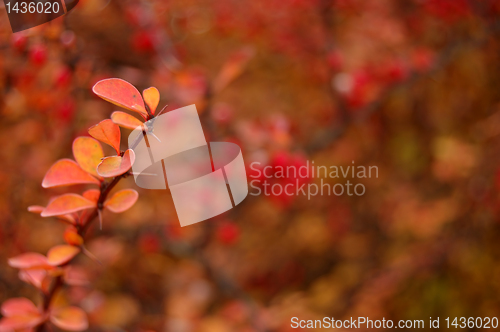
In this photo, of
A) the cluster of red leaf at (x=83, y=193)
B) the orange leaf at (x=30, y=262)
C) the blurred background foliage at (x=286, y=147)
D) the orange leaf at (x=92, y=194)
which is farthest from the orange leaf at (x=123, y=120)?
the blurred background foliage at (x=286, y=147)

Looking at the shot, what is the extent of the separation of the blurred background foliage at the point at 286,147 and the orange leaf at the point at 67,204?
0.24 meters

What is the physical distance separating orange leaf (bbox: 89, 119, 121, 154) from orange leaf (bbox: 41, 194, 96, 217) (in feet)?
0.28

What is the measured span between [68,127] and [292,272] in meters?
1.25

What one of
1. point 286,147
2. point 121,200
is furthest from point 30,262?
point 286,147

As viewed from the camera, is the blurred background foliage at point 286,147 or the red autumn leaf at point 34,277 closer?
the red autumn leaf at point 34,277

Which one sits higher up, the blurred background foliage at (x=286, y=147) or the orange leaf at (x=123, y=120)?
the orange leaf at (x=123, y=120)

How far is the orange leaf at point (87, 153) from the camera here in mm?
365

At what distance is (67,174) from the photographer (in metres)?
0.38

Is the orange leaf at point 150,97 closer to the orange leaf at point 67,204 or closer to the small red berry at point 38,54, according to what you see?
the orange leaf at point 67,204

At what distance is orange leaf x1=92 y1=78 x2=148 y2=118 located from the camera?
308 millimetres

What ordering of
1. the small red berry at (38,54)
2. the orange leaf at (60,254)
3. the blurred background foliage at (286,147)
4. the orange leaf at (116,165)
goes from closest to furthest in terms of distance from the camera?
the orange leaf at (116,165)
the orange leaf at (60,254)
the small red berry at (38,54)
the blurred background foliage at (286,147)

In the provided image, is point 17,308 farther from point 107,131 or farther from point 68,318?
point 107,131

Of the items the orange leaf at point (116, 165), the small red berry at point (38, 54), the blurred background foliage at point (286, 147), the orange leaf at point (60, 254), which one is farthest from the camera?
the blurred background foliage at point (286, 147)

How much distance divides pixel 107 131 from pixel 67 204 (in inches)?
4.3
